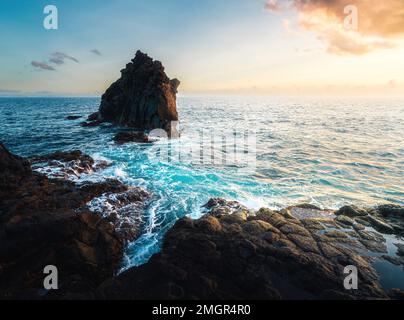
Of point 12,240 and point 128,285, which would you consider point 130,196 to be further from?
point 128,285

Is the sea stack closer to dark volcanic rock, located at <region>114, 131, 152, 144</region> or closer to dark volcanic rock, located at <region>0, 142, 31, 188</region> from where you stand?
dark volcanic rock, located at <region>114, 131, 152, 144</region>

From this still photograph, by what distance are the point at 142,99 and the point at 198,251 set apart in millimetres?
45134

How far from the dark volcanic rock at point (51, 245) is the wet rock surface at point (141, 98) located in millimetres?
33529

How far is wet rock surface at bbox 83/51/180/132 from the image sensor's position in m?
47.9

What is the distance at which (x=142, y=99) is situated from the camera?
50.4 m

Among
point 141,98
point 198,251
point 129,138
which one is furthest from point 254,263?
point 141,98

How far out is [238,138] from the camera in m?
43.7

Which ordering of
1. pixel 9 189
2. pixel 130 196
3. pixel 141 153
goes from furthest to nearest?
pixel 141 153, pixel 130 196, pixel 9 189

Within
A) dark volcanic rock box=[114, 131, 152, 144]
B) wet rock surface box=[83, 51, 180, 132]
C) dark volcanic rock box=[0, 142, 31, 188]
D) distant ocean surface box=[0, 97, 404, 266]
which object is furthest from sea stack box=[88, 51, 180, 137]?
dark volcanic rock box=[0, 142, 31, 188]

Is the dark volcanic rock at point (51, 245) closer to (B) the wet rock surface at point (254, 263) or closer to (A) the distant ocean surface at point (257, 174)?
(A) the distant ocean surface at point (257, 174)

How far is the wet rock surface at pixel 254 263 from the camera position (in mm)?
8555

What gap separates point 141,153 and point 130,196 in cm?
1386
